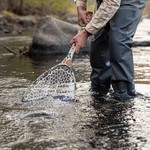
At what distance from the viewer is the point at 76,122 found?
160 inches

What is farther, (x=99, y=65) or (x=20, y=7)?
(x=20, y=7)

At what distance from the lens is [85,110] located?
458cm

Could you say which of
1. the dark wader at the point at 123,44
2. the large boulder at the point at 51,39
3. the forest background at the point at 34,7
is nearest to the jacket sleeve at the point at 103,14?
the dark wader at the point at 123,44

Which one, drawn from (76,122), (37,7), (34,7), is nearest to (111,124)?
(76,122)

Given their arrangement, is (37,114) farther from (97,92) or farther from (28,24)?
(28,24)

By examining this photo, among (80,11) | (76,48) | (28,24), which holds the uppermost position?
(80,11)

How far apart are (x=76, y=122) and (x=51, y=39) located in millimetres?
8643

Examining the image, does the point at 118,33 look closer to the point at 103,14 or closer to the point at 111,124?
the point at 103,14

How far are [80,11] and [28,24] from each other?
98.4ft

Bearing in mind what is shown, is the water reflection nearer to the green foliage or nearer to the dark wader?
the dark wader

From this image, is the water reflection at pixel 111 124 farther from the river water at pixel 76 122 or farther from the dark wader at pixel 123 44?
the dark wader at pixel 123 44

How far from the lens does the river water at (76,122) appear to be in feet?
11.2

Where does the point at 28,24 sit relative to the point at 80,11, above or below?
below

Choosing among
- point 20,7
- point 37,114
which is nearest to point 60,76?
point 37,114
